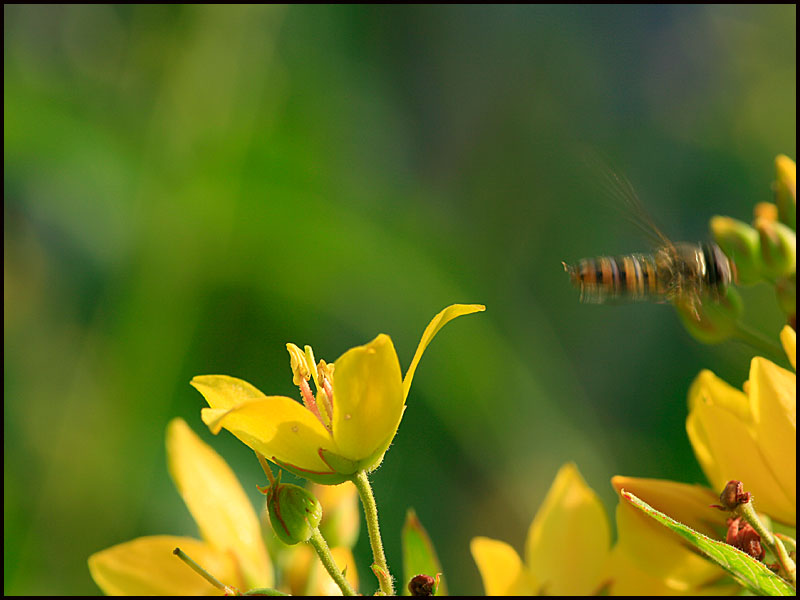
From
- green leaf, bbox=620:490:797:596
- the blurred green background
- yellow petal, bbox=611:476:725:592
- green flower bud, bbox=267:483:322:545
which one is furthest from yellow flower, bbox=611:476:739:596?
the blurred green background

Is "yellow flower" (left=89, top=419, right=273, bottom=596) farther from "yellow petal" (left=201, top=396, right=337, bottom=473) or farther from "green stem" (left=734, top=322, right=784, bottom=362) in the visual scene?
"green stem" (left=734, top=322, right=784, bottom=362)

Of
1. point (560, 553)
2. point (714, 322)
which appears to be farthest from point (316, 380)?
point (714, 322)

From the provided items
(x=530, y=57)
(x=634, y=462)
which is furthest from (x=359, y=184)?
(x=530, y=57)

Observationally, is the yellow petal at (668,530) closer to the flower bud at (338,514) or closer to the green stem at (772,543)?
the green stem at (772,543)

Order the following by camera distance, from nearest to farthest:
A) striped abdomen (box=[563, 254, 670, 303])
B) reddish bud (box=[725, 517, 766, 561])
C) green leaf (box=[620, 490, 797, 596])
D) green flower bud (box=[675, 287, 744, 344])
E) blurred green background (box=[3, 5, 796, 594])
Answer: green leaf (box=[620, 490, 797, 596]) → reddish bud (box=[725, 517, 766, 561]) → striped abdomen (box=[563, 254, 670, 303]) → green flower bud (box=[675, 287, 744, 344]) → blurred green background (box=[3, 5, 796, 594])

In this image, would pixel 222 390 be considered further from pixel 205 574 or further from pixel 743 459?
pixel 743 459

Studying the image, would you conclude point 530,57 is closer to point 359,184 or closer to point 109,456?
point 359,184
